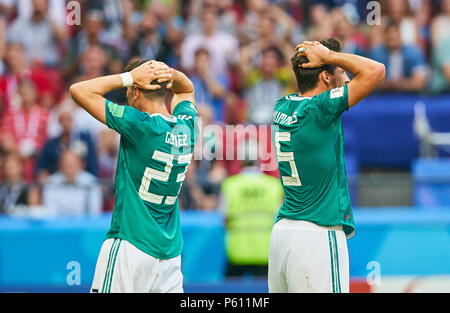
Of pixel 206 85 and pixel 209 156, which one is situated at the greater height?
pixel 206 85

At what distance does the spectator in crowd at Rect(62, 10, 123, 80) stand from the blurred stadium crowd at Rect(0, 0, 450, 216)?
0.02 meters

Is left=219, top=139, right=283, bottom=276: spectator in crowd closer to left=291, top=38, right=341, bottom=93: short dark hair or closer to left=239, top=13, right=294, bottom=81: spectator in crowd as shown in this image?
left=239, top=13, right=294, bottom=81: spectator in crowd

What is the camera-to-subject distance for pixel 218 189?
10172 mm

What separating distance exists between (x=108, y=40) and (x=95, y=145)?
2299mm

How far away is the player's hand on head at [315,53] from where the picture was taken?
567 cm

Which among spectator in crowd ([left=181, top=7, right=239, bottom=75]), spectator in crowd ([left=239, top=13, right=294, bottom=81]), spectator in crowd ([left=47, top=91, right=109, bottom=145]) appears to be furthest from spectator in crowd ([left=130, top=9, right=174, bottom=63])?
spectator in crowd ([left=47, top=91, right=109, bottom=145])

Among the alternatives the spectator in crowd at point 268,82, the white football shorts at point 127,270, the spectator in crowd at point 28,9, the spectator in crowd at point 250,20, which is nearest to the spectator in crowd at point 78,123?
the spectator in crowd at point 28,9

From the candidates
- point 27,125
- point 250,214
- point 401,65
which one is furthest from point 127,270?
point 401,65

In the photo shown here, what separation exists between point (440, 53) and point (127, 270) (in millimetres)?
7688

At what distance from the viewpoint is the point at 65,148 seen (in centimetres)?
1096

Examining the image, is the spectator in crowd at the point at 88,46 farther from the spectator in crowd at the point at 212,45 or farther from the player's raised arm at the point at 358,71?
the player's raised arm at the point at 358,71

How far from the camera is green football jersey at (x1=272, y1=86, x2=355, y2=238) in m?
5.71

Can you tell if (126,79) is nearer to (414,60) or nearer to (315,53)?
(315,53)
